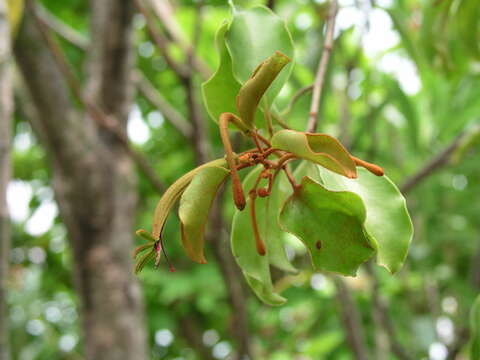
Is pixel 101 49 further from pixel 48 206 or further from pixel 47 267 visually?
pixel 47 267

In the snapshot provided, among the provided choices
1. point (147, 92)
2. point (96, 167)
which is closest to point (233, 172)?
point (96, 167)

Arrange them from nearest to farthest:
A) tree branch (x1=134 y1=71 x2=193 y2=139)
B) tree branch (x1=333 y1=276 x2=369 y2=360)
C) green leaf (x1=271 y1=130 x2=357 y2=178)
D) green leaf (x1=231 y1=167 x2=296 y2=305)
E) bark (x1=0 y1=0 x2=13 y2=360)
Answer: green leaf (x1=271 y1=130 x2=357 y2=178) < green leaf (x1=231 y1=167 x2=296 y2=305) < bark (x1=0 y1=0 x2=13 y2=360) < tree branch (x1=333 y1=276 x2=369 y2=360) < tree branch (x1=134 y1=71 x2=193 y2=139)

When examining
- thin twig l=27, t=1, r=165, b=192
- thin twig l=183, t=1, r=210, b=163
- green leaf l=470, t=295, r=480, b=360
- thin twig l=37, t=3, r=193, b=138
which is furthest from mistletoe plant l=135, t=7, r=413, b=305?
thin twig l=37, t=3, r=193, b=138

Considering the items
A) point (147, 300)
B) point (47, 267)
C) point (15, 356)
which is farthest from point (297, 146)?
point (15, 356)

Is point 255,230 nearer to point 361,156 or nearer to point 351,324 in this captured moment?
point 351,324

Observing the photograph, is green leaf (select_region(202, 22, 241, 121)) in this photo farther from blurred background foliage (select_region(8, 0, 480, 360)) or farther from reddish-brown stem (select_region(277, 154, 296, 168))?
blurred background foliage (select_region(8, 0, 480, 360))
